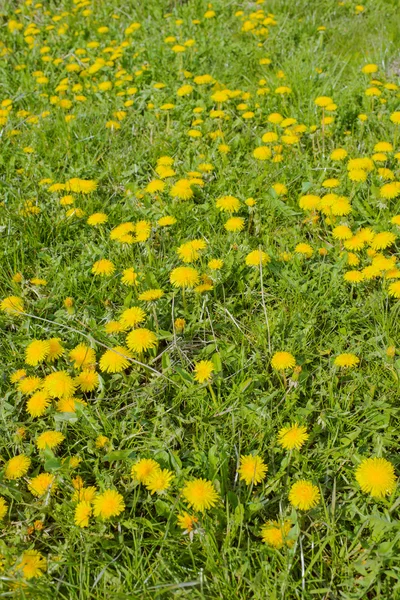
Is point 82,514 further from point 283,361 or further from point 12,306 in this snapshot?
point 12,306

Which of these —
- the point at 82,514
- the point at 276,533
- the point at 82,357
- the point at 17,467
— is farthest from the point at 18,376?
the point at 276,533

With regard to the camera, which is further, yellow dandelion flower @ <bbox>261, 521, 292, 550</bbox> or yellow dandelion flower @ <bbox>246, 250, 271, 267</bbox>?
yellow dandelion flower @ <bbox>246, 250, 271, 267</bbox>

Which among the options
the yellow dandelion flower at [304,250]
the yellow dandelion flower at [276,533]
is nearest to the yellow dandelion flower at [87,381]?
the yellow dandelion flower at [276,533]

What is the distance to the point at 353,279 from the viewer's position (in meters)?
2.31

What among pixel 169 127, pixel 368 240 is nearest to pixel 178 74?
pixel 169 127

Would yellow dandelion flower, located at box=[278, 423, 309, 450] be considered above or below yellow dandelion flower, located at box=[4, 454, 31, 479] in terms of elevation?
above

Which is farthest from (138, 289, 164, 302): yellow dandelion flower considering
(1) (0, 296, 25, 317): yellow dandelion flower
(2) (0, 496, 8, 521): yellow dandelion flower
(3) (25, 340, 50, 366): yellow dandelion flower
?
(2) (0, 496, 8, 521): yellow dandelion flower

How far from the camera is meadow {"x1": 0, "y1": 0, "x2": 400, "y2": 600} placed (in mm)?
1606

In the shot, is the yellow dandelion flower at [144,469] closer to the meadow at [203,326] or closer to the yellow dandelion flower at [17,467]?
the meadow at [203,326]

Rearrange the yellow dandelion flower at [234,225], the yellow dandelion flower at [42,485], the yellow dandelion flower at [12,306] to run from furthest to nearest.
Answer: the yellow dandelion flower at [234,225] → the yellow dandelion flower at [12,306] → the yellow dandelion flower at [42,485]

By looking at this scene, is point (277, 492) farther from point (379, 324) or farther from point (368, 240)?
point (368, 240)

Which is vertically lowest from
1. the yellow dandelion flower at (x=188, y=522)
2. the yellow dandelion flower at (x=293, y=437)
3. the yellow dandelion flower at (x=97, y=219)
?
the yellow dandelion flower at (x=188, y=522)

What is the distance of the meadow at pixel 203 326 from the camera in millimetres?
1606

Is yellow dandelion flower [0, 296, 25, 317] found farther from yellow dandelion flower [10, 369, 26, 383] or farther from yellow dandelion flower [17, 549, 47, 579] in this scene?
yellow dandelion flower [17, 549, 47, 579]
